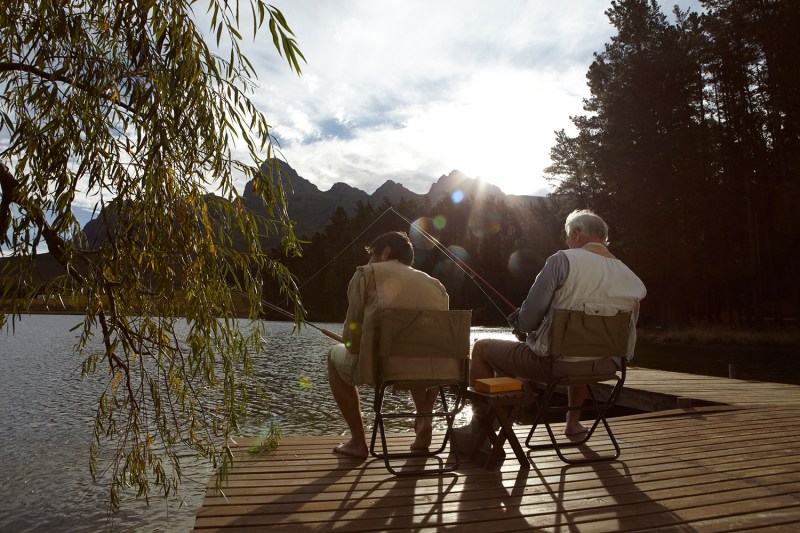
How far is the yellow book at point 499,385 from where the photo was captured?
3586mm

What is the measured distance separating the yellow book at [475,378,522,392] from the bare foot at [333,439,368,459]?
920 millimetres

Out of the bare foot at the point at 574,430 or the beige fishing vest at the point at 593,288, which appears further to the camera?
the bare foot at the point at 574,430

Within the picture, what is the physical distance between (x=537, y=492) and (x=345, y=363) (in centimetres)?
138

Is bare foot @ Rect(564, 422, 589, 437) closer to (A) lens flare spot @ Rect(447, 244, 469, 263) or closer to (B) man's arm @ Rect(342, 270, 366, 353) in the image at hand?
(B) man's arm @ Rect(342, 270, 366, 353)

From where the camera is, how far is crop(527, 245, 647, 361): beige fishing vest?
3811 mm

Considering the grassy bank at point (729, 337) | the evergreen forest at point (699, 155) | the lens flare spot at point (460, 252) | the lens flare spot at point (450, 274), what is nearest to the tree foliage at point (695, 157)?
the evergreen forest at point (699, 155)

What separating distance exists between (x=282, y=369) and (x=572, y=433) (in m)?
13.1

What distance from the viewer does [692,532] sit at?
2.63 m

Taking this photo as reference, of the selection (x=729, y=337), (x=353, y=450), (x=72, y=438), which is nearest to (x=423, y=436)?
(x=353, y=450)

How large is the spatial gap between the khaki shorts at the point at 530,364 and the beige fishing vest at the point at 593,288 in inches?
3.1

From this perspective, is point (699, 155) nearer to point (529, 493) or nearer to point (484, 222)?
point (529, 493)

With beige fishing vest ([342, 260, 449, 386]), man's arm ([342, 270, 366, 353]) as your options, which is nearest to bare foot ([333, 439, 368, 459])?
beige fishing vest ([342, 260, 449, 386])

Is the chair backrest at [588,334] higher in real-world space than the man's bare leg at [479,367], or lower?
higher

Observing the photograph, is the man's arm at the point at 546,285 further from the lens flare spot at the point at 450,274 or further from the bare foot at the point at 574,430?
the lens flare spot at the point at 450,274
